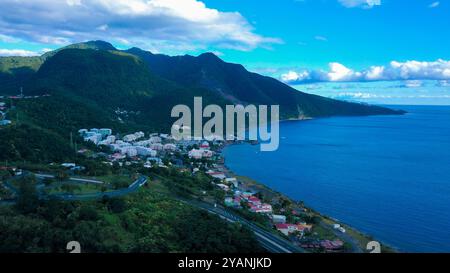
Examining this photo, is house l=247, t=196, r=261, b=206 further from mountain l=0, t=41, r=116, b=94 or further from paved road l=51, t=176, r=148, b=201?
mountain l=0, t=41, r=116, b=94

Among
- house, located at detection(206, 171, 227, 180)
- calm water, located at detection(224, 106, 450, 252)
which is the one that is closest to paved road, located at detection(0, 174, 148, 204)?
house, located at detection(206, 171, 227, 180)

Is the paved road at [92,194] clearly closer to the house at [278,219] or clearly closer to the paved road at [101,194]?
the paved road at [101,194]

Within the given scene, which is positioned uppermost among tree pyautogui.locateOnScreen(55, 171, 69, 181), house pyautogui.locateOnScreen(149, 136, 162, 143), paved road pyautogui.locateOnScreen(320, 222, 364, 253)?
tree pyautogui.locateOnScreen(55, 171, 69, 181)

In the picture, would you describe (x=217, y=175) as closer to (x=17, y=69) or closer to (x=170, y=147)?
(x=170, y=147)

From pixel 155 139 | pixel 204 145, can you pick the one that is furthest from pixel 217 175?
pixel 155 139

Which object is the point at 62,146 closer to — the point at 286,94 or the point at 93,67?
the point at 93,67

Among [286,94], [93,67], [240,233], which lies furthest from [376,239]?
[286,94]

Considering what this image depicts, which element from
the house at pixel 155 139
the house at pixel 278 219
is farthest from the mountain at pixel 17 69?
the house at pixel 278 219
